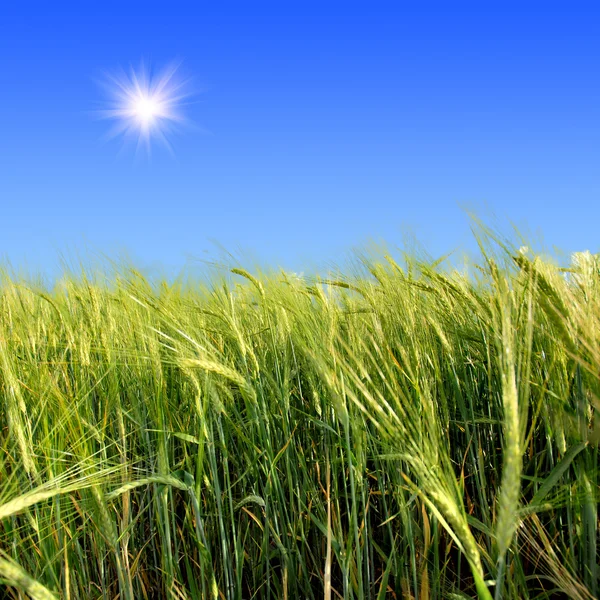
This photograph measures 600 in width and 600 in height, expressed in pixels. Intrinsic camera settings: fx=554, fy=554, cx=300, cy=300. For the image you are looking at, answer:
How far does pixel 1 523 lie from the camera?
1.71m

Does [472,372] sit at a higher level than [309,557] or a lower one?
higher

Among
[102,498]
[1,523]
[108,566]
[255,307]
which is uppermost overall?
[255,307]

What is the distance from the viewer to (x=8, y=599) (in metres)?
1.92

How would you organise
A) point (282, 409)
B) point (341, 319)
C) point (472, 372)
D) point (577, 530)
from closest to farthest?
point (577, 530), point (282, 409), point (341, 319), point (472, 372)

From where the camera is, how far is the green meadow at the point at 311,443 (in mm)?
1353

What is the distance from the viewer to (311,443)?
6.49 feet

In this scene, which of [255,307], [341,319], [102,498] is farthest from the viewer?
[255,307]

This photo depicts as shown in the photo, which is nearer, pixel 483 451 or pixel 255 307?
pixel 483 451

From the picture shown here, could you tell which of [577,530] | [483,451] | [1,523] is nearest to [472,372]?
[483,451]

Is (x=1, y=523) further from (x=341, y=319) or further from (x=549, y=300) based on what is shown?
(x=549, y=300)

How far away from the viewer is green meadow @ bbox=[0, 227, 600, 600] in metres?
1.35

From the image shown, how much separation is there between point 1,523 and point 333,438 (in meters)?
1.07

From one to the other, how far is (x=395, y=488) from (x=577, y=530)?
52 cm

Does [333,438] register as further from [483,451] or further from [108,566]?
[108,566]
